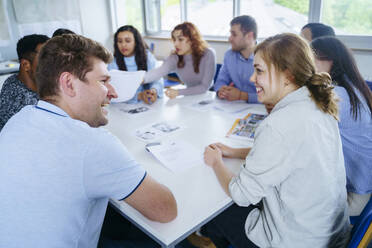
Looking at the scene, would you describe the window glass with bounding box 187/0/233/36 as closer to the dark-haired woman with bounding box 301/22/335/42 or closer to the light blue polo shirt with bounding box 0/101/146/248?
the dark-haired woman with bounding box 301/22/335/42

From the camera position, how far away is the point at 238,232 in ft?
3.90

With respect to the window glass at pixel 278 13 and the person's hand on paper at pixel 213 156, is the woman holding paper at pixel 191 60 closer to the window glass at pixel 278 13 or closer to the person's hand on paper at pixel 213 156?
the person's hand on paper at pixel 213 156

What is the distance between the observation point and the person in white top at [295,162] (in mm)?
916

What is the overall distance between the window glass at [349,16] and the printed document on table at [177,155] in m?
2.63

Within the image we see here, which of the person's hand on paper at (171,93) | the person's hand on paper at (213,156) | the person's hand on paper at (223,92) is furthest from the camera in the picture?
the person's hand on paper at (171,93)

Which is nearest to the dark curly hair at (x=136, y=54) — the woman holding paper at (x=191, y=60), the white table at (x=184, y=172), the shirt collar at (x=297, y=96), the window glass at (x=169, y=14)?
the woman holding paper at (x=191, y=60)

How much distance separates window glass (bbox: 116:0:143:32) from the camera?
494 centimetres

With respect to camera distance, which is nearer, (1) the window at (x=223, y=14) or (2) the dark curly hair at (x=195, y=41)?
(2) the dark curly hair at (x=195, y=41)

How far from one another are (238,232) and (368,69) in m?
2.54

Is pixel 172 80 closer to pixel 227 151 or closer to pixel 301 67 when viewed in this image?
pixel 227 151

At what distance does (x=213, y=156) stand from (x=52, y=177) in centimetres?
70

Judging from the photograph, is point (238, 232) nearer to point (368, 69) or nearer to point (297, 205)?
point (297, 205)

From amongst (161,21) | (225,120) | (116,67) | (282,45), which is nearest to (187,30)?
(116,67)

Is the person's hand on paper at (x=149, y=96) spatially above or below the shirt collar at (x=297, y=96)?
below
